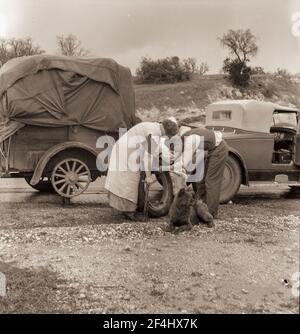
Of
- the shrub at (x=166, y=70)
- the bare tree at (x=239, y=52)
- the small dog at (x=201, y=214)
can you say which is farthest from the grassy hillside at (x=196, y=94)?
the small dog at (x=201, y=214)

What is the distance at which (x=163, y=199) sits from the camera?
7.88 metres

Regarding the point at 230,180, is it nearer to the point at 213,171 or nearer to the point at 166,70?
the point at 213,171

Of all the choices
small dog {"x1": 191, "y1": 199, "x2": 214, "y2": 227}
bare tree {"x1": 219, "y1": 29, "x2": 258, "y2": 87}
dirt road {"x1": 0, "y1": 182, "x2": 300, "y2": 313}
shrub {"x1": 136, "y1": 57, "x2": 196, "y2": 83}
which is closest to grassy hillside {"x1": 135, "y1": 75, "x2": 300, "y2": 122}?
shrub {"x1": 136, "y1": 57, "x2": 196, "y2": 83}

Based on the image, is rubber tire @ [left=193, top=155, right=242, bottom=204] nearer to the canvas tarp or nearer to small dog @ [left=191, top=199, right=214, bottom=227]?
the canvas tarp

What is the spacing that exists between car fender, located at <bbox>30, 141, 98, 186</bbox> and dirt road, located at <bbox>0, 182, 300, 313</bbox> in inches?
29.5

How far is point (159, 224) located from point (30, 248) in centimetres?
195

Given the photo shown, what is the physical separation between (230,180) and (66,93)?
326cm

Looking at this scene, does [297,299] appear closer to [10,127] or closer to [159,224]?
[159,224]

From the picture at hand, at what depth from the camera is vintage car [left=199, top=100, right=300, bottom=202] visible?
357 inches

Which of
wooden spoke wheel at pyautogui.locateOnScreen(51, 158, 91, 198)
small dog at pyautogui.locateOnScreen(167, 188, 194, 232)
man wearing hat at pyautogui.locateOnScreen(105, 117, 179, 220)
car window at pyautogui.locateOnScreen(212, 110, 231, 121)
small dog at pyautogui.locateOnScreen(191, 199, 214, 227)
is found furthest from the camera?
car window at pyautogui.locateOnScreen(212, 110, 231, 121)

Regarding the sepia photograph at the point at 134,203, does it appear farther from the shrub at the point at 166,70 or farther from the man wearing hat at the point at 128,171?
the shrub at the point at 166,70

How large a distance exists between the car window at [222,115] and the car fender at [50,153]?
2818mm

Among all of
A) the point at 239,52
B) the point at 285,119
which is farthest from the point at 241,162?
the point at 239,52
